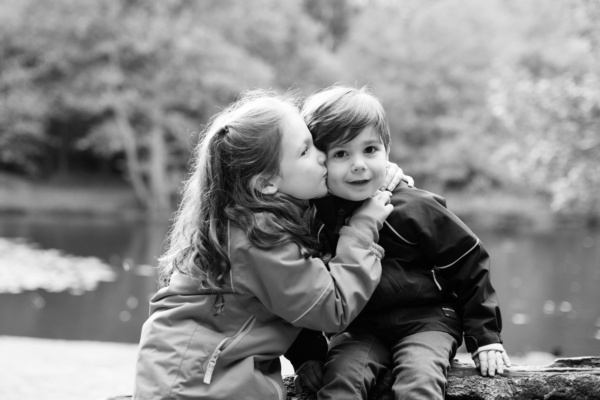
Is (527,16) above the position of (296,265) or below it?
above

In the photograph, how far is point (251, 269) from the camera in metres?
2.42

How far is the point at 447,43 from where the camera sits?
2830 centimetres

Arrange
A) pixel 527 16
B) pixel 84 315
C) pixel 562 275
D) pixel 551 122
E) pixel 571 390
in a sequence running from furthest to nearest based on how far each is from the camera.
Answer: pixel 527 16, pixel 562 275, pixel 551 122, pixel 84 315, pixel 571 390

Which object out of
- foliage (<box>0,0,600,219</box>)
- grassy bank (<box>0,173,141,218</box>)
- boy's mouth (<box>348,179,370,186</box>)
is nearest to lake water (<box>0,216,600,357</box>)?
boy's mouth (<box>348,179,370,186</box>)

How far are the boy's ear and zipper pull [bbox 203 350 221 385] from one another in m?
0.57

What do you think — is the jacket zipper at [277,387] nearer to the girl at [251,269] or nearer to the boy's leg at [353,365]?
the girl at [251,269]

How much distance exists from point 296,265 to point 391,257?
1.57ft

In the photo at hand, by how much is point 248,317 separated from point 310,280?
0.27 m

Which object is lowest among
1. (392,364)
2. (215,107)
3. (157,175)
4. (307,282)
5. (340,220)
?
(392,364)

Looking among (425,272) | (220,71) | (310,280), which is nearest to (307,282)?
(310,280)

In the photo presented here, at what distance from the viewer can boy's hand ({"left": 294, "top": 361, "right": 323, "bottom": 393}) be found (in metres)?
2.69

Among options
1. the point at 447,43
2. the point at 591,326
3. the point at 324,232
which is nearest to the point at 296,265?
the point at 324,232

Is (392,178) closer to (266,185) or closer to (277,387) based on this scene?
(266,185)

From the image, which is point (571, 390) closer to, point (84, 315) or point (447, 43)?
point (84, 315)
